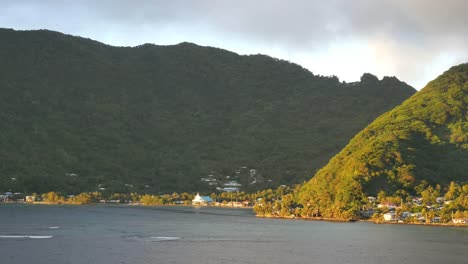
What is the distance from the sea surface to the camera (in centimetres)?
7256

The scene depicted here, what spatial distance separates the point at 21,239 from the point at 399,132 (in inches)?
3471

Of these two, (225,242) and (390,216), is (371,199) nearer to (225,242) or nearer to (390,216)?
(390,216)

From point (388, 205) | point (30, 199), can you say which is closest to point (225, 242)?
point (388, 205)

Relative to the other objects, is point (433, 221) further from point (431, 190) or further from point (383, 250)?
point (383, 250)

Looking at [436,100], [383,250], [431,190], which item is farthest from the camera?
[436,100]

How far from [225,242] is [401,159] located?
→ 5659 centimetres

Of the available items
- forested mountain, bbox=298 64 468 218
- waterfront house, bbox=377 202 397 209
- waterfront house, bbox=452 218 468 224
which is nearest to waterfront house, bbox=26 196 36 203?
forested mountain, bbox=298 64 468 218

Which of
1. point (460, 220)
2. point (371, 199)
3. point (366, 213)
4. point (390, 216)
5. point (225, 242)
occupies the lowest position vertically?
point (225, 242)

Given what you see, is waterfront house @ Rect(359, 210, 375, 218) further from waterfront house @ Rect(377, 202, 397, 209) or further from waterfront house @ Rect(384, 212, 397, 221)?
waterfront house @ Rect(384, 212, 397, 221)

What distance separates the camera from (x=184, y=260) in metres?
70.6

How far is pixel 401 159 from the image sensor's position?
132m

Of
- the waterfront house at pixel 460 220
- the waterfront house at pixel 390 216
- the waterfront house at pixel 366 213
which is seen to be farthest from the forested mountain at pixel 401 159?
the waterfront house at pixel 460 220

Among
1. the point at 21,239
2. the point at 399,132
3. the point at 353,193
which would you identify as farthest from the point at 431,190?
the point at 21,239

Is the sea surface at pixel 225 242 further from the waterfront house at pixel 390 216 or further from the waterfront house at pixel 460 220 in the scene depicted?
the waterfront house at pixel 460 220
